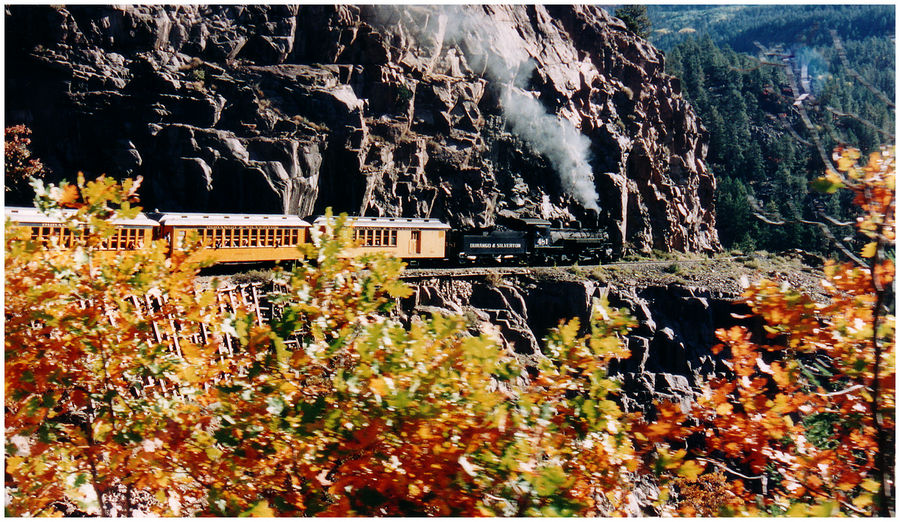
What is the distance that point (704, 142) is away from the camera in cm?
5309

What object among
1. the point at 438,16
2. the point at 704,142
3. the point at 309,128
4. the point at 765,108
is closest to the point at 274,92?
the point at 309,128

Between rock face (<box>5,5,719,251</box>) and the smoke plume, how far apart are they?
0.11 meters

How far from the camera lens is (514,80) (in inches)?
1543

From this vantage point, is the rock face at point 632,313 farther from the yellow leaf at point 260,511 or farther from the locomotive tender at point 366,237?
the yellow leaf at point 260,511

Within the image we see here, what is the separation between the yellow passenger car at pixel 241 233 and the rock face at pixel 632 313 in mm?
5174

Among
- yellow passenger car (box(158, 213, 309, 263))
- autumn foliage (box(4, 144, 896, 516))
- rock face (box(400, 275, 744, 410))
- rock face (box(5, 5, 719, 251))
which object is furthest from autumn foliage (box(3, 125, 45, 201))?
autumn foliage (box(4, 144, 896, 516))

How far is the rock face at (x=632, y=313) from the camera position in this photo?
2247 centimetres

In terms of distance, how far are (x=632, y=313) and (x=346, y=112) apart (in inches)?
732

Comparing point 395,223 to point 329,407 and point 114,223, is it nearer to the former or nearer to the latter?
point 114,223

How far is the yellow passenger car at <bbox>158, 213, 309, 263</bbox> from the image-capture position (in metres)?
16.9

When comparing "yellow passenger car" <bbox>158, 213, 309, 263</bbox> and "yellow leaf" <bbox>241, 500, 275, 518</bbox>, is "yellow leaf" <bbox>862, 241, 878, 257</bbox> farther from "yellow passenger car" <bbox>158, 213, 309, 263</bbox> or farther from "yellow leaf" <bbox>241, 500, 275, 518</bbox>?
"yellow passenger car" <bbox>158, 213, 309, 263</bbox>

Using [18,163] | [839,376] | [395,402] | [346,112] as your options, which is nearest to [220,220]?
[18,163]

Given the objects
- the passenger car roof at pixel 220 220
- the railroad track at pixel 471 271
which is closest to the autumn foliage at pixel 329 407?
the passenger car roof at pixel 220 220

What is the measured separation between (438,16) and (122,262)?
113 feet
